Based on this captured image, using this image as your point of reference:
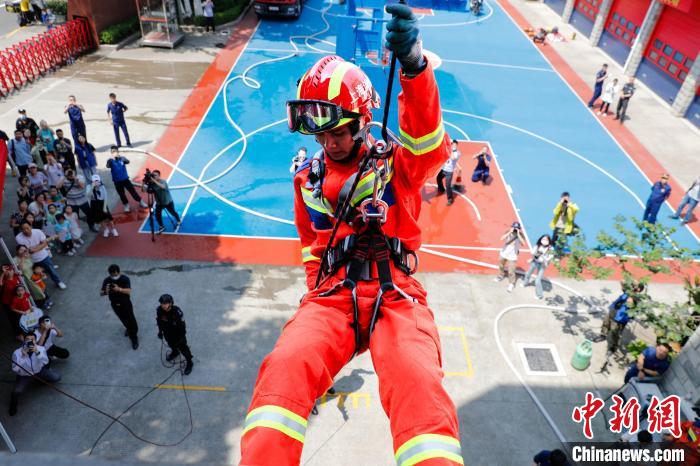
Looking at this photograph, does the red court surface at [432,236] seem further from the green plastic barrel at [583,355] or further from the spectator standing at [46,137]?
the green plastic barrel at [583,355]

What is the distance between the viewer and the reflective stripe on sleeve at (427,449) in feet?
8.81

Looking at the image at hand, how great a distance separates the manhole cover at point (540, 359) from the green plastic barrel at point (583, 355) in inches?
12.9

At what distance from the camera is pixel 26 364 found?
8195 mm

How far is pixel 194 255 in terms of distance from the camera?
12008mm

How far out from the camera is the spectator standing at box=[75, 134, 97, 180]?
13.2 meters

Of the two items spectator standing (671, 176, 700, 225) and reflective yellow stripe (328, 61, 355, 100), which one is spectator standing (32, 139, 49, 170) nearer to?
reflective yellow stripe (328, 61, 355, 100)

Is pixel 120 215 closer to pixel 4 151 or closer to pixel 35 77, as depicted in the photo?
pixel 4 151

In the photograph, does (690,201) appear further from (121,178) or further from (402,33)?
(121,178)

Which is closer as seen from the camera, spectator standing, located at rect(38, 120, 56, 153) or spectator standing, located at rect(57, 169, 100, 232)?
spectator standing, located at rect(57, 169, 100, 232)

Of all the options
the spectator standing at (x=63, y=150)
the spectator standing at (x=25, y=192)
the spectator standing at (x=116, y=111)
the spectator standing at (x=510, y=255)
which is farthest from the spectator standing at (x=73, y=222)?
the spectator standing at (x=510, y=255)

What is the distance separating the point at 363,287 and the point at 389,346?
656 mm

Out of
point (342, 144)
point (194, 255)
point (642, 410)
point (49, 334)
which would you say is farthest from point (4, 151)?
point (642, 410)

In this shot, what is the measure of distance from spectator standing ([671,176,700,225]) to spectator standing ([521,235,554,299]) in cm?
630

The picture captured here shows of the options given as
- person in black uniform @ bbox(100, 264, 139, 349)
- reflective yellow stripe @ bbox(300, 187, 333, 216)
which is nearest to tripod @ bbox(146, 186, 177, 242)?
person in black uniform @ bbox(100, 264, 139, 349)
